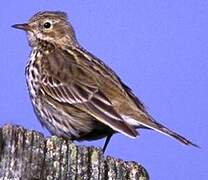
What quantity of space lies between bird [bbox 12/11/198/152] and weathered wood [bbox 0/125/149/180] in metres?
3.11

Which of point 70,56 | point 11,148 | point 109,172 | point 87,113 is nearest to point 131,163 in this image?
point 109,172

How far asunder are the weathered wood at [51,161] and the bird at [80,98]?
3.11 meters

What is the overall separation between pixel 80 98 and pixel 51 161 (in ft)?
14.9

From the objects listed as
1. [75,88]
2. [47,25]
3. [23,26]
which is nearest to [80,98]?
[75,88]

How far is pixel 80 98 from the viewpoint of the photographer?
334 inches

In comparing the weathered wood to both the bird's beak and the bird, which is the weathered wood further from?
the bird's beak

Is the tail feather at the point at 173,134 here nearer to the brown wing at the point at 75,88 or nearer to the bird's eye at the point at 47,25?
the brown wing at the point at 75,88

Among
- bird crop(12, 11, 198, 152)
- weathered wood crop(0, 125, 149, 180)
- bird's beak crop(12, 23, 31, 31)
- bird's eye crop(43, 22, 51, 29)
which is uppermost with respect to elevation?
bird's eye crop(43, 22, 51, 29)

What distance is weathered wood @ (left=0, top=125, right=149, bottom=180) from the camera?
12.7ft

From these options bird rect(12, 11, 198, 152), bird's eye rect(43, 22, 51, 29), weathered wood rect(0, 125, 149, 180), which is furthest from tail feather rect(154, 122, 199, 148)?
bird's eye rect(43, 22, 51, 29)

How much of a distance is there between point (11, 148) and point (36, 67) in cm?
546

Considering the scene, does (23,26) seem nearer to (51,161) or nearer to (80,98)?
(80,98)

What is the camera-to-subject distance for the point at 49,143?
403 cm

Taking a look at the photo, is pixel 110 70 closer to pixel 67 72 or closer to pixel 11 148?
pixel 67 72
